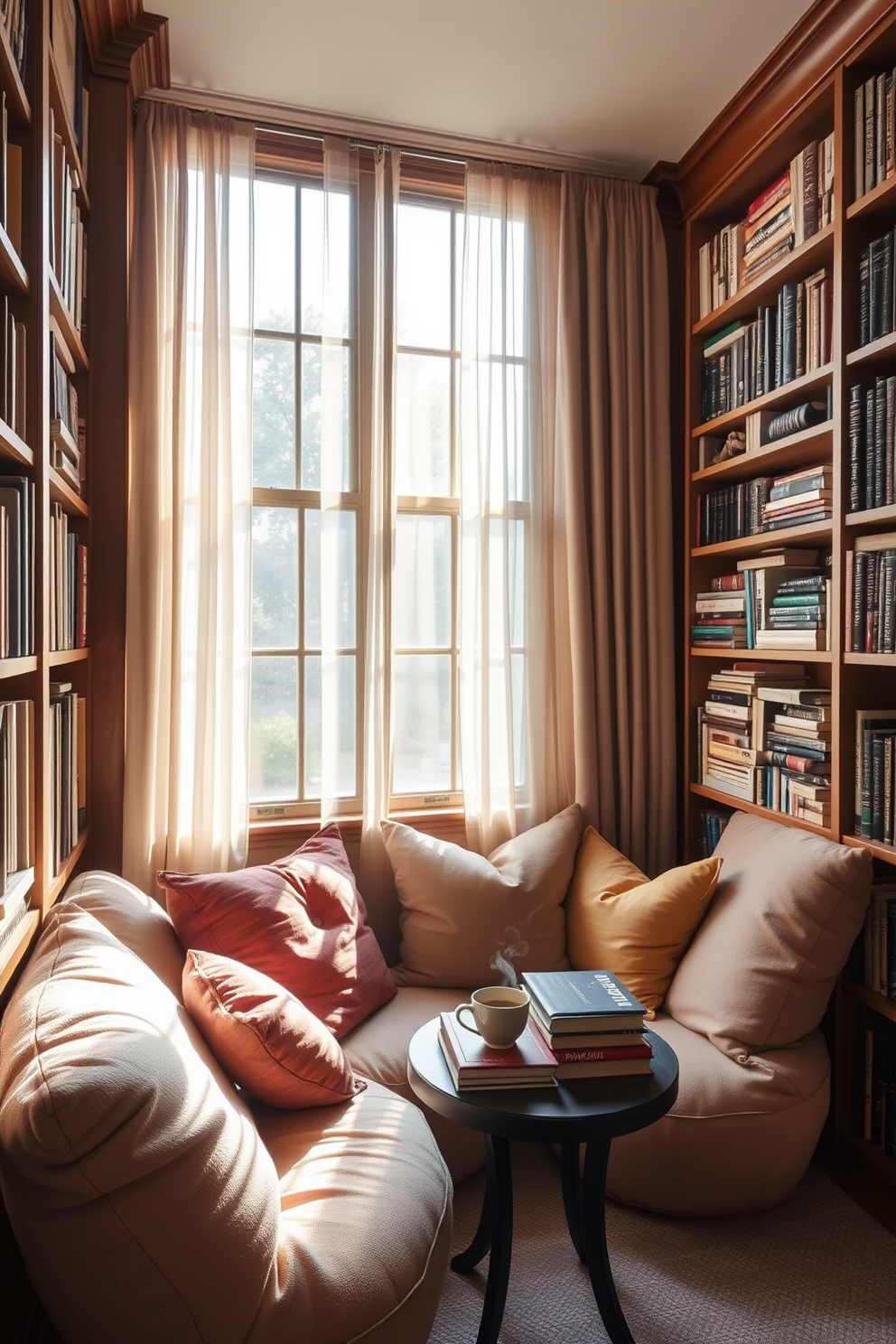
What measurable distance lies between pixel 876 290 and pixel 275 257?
176 cm

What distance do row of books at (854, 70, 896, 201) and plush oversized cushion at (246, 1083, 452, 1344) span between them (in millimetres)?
2388

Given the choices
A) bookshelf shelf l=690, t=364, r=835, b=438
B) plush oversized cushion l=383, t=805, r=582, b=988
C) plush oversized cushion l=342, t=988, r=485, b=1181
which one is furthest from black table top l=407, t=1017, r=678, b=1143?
bookshelf shelf l=690, t=364, r=835, b=438

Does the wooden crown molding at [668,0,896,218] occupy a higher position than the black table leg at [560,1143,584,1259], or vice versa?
the wooden crown molding at [668,0,896,218]

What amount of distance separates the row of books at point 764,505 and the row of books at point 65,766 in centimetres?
197

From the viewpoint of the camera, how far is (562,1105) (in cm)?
146

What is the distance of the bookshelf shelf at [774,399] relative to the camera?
7.23 ft

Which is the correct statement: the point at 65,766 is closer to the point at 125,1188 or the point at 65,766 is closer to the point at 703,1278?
the point at 125,1188

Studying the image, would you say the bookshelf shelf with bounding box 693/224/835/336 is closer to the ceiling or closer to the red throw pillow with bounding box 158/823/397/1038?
the ceiling

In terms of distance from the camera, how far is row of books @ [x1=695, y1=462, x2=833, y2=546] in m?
2.22

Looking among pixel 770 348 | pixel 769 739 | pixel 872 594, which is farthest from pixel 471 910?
pixel 770 348

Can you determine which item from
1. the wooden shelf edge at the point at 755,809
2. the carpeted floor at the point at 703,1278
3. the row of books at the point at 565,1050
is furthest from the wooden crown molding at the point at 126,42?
the carpeted floor at the point at 703,1278

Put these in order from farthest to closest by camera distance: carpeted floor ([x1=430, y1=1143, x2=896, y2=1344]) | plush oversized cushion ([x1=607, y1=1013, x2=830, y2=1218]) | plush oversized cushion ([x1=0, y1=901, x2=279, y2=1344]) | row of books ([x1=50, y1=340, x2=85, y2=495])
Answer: plush oversized cushion ([x1=607, y1=1013, x2=830, y2=1218]) → row of books ([x1=50, y1=340, x2=85, y2=495]) → carpeted floor ([x1=430, y1=1143, x2=896, y2=1344]) → plush oversized cushion ([x1=0, y1=901, x2=279, y2=1344])

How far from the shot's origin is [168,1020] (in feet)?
4.69

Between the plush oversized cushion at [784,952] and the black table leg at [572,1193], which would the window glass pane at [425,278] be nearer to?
the plush oversized cushion at [784,952]
